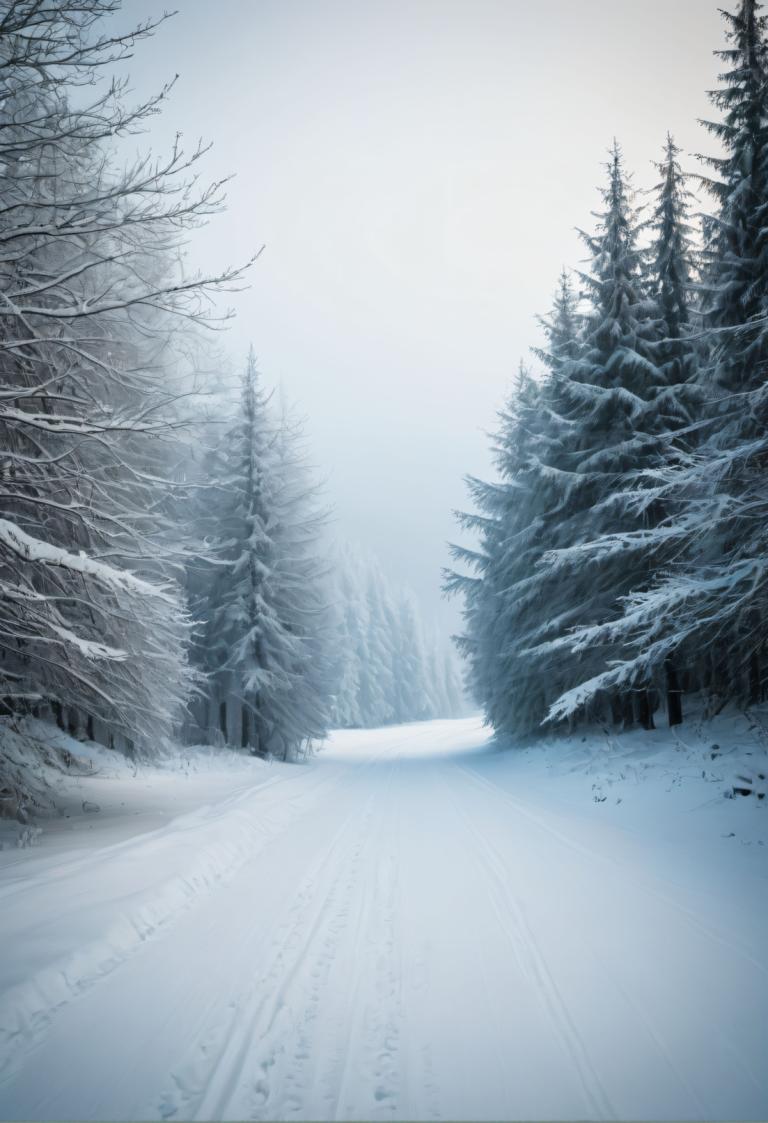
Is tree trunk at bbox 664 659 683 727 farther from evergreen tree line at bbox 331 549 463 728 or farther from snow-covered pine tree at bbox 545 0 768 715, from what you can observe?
evergreen tree line at bbox 331 549 463 728

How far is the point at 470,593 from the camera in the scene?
66.8 ft

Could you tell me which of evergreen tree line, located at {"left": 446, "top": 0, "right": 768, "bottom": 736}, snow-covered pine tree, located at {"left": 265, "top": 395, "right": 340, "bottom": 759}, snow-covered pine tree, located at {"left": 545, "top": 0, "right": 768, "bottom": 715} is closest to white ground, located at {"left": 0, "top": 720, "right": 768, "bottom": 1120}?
snow-covered pine tree, located at {"left": 545, "top": 0, "right": 768, "bottom": 715}

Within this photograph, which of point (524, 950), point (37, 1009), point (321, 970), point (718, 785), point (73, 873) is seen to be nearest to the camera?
point (37, 1009)

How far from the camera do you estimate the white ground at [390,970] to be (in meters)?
2.66

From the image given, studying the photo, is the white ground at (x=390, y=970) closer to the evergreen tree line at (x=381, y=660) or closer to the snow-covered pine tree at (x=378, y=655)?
the evergreen tree line at (x=381, y=660)

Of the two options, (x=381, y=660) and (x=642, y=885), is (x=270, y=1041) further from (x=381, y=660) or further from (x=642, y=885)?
(x=381, y=660)

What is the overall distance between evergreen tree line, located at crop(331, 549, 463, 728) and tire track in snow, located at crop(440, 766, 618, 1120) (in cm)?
3777

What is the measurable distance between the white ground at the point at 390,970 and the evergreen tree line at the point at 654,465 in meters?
2.95

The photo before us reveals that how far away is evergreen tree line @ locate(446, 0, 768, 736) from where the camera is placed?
7941 millimetres

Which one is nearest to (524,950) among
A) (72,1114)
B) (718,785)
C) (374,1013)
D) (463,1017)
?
(463,1017)

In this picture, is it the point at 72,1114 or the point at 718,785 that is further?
the point at 718,785

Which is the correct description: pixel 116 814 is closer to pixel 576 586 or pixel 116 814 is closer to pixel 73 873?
pixel 73 873

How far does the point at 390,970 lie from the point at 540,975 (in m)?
1.09

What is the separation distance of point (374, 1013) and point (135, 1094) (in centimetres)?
140
